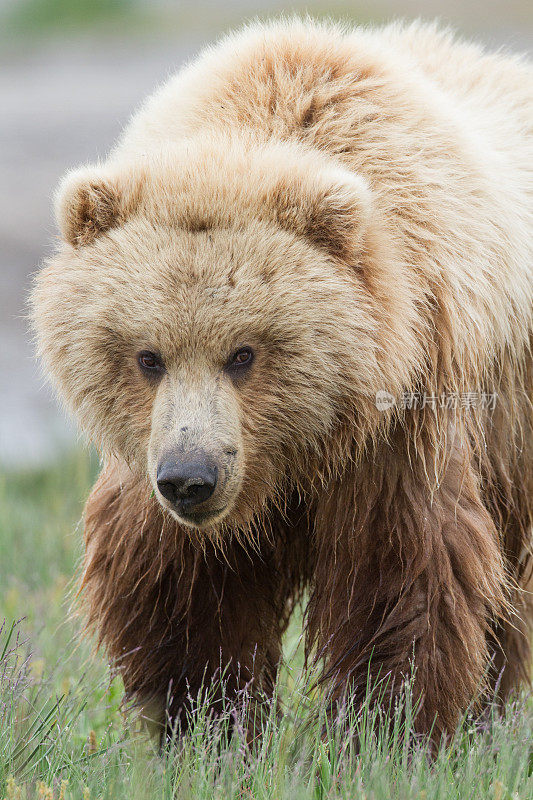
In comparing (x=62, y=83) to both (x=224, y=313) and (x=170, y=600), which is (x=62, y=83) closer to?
(x=170, y=600)

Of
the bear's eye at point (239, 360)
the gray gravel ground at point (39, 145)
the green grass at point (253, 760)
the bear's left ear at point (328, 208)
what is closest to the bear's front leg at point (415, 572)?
the green grass at point (253, 760)

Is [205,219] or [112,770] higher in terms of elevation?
[205,219]

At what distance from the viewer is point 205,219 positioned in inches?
148

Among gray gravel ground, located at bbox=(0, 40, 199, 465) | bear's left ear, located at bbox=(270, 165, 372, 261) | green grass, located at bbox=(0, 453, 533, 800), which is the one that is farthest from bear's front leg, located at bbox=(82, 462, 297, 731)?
gray gravel ground, located at bbox=(0, 40, 199, 465)

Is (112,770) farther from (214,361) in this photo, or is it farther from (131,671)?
(214,361)

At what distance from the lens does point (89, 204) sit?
390cm

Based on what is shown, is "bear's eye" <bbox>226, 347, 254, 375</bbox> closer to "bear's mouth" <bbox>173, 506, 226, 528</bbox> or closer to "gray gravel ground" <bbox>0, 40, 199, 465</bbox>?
"bear's mouth" <bbox>173, 506, 226, 528</bbox>

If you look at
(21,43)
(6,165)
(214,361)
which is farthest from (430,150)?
(21,43)

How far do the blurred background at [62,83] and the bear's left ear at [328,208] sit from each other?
518 cm

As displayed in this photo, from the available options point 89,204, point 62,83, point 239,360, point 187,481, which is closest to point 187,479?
point 187,481

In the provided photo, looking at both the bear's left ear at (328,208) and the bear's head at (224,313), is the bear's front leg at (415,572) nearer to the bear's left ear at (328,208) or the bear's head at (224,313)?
the bear's head at (224,313)

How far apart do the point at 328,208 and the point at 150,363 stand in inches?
28.7

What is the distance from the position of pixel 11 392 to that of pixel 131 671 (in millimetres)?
7255

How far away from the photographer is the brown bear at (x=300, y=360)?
3729mm
